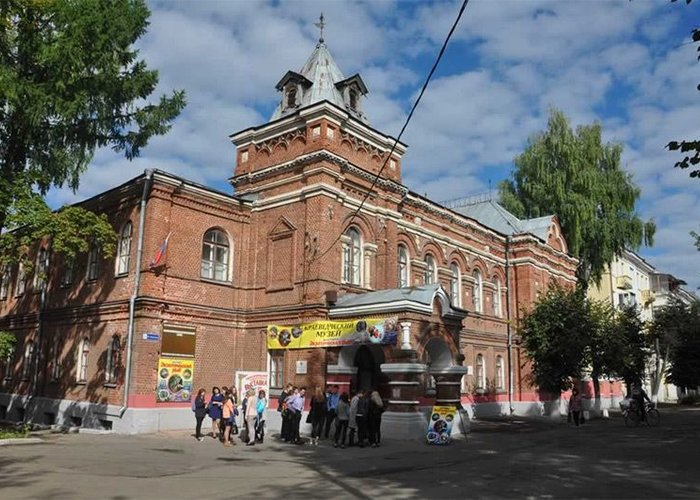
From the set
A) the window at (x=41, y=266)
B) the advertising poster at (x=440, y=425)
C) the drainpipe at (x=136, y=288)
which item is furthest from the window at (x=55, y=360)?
the advertising poster at (x=440, y=425)

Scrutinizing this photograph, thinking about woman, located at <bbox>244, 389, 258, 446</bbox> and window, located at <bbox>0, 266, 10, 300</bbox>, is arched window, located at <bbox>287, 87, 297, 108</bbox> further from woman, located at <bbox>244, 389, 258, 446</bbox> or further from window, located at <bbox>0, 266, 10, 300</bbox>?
window, located at <bbox>0, 266, 10, 300</bbox>

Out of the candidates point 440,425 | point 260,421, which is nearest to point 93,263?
point 260,421

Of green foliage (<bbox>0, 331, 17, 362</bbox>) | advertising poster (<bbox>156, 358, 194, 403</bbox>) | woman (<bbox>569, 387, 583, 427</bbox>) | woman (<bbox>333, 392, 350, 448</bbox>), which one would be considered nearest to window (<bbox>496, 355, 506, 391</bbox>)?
woman (<bbox>569, 387, 583, 427</bbox>)

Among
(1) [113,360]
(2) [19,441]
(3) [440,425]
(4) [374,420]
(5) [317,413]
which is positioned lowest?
(2) [19,441]

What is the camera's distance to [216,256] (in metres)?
23.0

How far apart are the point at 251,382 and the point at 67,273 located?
401 inches

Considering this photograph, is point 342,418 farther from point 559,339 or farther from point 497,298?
point 497,298

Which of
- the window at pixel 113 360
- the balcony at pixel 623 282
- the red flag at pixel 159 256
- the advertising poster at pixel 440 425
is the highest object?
the balcony at pixel 623 282

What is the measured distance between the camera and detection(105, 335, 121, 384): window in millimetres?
21000

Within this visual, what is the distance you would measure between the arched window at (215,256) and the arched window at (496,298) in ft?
54.9

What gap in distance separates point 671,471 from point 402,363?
28.3 ft

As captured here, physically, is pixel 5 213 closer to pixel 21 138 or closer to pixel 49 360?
pixel 21 138

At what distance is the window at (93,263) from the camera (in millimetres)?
23281

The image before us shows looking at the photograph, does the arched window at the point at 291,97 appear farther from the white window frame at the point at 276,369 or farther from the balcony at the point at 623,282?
the balcony at the point at 623,282
